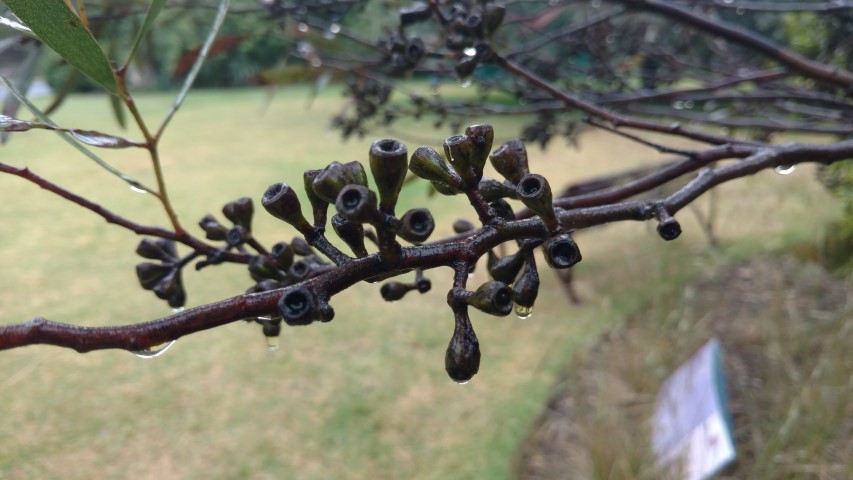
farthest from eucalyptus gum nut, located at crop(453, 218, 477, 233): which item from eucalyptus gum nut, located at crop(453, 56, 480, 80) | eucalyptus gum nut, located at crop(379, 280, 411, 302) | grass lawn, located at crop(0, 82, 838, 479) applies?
grass lawn, located at crop(0, 82, 838, 479)

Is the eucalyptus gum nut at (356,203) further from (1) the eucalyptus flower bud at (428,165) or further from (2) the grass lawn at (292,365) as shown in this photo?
(2) the grass lawn at (292,365)

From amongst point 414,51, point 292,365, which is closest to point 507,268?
point 414,51

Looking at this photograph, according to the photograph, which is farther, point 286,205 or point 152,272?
point 152,272

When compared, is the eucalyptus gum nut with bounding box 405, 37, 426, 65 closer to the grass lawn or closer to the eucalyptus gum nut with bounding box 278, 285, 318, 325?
the eucalyptus gum nut with bounding box 278, 285, 318, 325

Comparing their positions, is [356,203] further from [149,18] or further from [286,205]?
[149,18]

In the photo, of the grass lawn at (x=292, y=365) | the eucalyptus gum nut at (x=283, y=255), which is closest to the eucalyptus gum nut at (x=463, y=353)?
the eucalyptus gum nut at (x=283, y=255)
